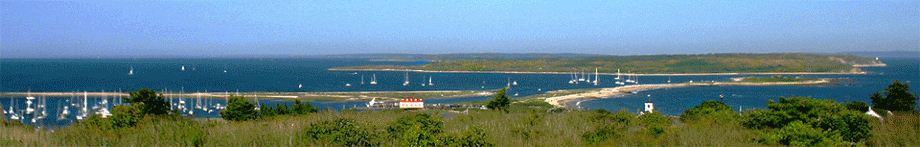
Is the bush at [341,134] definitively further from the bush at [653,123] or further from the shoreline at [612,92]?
the shoreline at [612,92]

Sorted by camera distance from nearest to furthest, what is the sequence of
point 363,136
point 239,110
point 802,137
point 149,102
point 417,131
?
point 417,131 → point 802,137 → point 363,136 → point 149,102 → point 239,110

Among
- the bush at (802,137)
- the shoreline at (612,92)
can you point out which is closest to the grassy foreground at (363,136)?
the bush at (802,137)

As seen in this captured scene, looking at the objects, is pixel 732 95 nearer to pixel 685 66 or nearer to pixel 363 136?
pixel 685 66

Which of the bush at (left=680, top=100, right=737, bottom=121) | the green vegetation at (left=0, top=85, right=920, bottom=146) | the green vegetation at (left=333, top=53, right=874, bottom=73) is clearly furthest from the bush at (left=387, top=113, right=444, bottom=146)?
the green vegetation at (left=333, top=53, right=874, bottom=73)

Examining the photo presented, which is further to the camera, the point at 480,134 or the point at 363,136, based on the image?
the point at 363,136

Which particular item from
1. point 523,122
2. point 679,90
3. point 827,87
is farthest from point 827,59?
point 523,122

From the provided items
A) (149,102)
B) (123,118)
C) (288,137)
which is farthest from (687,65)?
(288,137)

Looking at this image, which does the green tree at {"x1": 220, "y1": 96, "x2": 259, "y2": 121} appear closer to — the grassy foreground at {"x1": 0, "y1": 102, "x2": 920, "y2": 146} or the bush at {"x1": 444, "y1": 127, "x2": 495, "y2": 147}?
the grassy foreground at {"x1": 0, "y1": 102, "x2": 920, "y2": 146}
